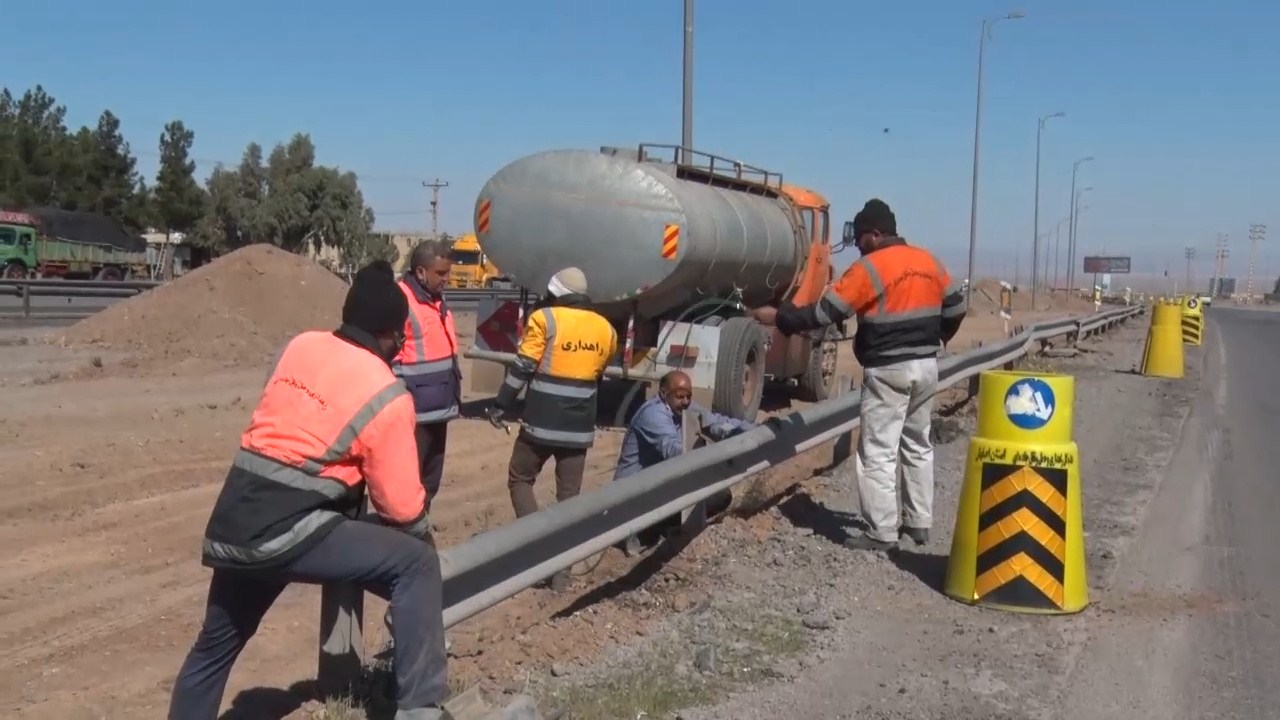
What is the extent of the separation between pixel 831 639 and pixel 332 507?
284 centimetres

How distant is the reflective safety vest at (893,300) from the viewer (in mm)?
7375

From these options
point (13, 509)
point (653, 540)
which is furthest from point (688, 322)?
point (13, 509)

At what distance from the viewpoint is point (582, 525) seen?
19.0 feet

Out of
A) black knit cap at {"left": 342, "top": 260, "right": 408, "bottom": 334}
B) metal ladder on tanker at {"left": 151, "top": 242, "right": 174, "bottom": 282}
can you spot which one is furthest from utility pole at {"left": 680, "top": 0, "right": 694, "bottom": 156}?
metal ladder on tanker at {"left": 151, "top": 242, "right": 174, "bottom": 282}

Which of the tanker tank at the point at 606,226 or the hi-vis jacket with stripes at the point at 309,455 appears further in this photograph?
the tanker tank at the point at 606,226

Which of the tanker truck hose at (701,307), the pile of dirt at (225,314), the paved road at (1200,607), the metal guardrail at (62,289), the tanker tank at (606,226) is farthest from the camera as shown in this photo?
the metal guardrail at (62,289)

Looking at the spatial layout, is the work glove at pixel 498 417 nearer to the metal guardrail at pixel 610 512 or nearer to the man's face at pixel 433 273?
the man's face at pixel 433 273

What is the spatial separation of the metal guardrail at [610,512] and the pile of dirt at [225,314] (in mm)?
11271

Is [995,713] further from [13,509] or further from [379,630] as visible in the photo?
[13,509]

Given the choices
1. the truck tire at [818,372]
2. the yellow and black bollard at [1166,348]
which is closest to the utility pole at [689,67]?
the truck tire at [818,372]

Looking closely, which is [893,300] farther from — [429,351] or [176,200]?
[176,200]

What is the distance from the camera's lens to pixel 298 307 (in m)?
20.5

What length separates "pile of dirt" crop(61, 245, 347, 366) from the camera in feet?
60.7

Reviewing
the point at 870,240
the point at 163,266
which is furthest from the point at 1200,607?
the point at 163,266
